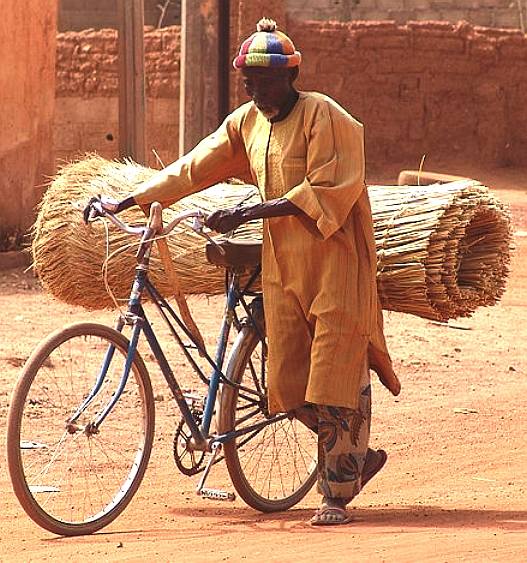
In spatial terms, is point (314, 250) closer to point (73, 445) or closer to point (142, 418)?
point (142, 418)

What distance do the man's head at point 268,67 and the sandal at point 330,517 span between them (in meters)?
1.28

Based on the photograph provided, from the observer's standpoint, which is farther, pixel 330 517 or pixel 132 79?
pixel 132 79

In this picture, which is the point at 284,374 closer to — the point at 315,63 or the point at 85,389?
the point at 85,389

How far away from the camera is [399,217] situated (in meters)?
5.86

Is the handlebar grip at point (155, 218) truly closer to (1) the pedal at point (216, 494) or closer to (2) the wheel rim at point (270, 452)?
(2) the wheel rim at point (270, 452)

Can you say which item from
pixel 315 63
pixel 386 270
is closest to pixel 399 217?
pixel 386 270

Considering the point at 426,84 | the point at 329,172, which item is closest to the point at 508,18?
the point at 426,84

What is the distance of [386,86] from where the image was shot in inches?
748

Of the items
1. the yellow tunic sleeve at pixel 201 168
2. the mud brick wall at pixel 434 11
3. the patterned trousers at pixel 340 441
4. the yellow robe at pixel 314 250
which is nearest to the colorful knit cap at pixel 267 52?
the yellow robe at pixel 314 250

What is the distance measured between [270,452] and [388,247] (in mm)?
852

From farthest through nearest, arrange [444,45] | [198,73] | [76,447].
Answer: [444,45], [198,73], [76,447]

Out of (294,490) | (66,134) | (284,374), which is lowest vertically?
(66,134)

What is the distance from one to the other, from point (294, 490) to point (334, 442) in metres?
0.52

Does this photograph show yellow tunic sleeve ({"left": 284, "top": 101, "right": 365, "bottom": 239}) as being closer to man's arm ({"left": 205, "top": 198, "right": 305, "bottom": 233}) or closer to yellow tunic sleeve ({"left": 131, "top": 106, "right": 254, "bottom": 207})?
man's arm ({"left": 205, "top": 198, "right": 305, "bottom": 233})
